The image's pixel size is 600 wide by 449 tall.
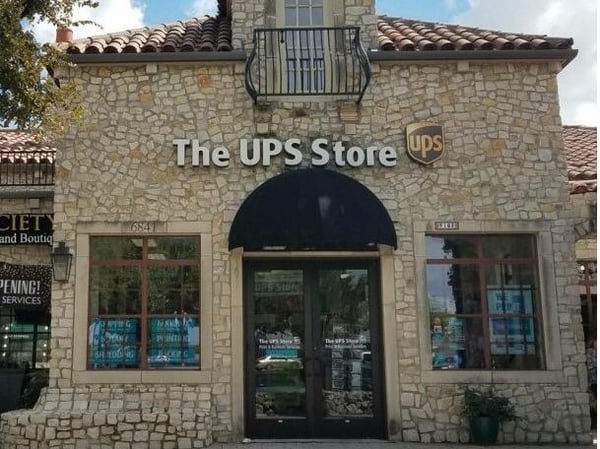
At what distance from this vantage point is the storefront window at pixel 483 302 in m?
10.1

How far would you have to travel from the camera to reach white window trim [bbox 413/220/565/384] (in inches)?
390

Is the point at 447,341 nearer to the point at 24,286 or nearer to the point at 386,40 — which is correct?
the point at 386,40

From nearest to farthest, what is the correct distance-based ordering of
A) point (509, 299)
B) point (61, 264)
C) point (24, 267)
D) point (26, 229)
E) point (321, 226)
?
point (321, 226) → point (61, 264) → point (509, 299) → point (24, 267) → point (26, 229)

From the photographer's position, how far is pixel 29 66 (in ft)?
26.8

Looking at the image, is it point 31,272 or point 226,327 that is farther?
point 31,272

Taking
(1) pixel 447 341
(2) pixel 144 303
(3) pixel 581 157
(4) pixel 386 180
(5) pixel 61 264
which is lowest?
(1) pixel 447 341

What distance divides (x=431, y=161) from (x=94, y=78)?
554cm

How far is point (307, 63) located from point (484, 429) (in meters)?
6.24

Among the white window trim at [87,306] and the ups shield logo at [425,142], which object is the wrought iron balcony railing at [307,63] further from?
the white window trim at [87,306]

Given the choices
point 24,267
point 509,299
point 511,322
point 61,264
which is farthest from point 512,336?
point 24,267

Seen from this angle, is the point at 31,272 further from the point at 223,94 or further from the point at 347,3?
the point at 347,3

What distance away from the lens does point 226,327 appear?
9898 millimetres

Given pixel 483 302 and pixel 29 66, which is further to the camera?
pixel 483 302

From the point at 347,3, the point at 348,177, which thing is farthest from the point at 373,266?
the point at 347,3
